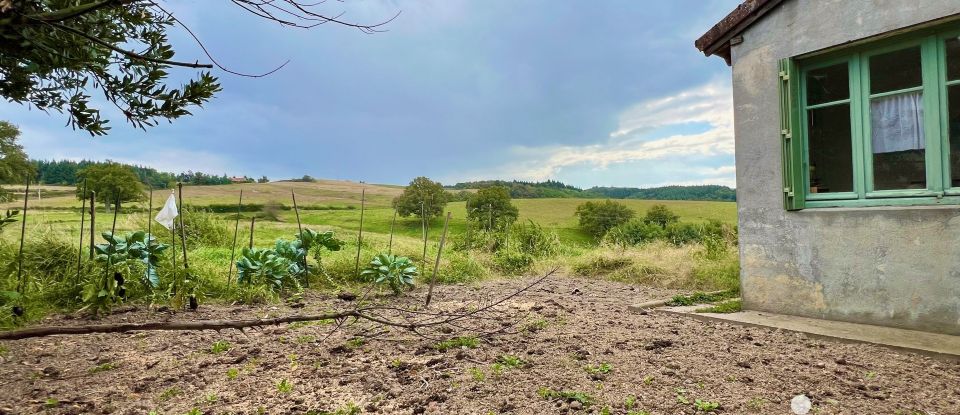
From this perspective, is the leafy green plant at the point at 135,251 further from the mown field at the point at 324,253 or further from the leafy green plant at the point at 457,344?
the leafy green plant at the point at 457,344

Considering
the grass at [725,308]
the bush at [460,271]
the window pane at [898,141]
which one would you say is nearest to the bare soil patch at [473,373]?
the grass at [725,308]

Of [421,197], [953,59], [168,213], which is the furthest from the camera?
[421,197]

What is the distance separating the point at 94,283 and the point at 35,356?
4.10 ft

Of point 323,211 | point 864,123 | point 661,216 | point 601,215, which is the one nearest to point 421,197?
point 323,211

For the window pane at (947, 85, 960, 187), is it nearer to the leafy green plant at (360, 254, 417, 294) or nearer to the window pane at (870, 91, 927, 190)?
the window pane at (870, 91, 927, 190)

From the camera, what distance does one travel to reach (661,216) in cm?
1730

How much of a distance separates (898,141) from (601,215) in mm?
13532

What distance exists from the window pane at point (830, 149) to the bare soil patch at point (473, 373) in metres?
1.47

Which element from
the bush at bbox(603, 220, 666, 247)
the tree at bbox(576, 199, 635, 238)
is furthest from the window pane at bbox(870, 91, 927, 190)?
the tree at bbox(576, 199, 635, 238)

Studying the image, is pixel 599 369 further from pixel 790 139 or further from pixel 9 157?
pixel 9 157

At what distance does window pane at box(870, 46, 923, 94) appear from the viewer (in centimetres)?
410

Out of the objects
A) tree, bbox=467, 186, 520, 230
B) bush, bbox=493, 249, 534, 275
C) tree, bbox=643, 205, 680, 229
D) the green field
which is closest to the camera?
the green field

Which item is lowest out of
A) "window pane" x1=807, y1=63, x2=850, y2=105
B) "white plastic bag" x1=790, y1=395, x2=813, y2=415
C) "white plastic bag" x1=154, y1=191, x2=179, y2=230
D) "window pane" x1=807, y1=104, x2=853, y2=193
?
"white plastic bag" x1=790, y1=395, x2=813, y2=415

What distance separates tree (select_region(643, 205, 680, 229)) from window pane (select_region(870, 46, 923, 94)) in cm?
1217
